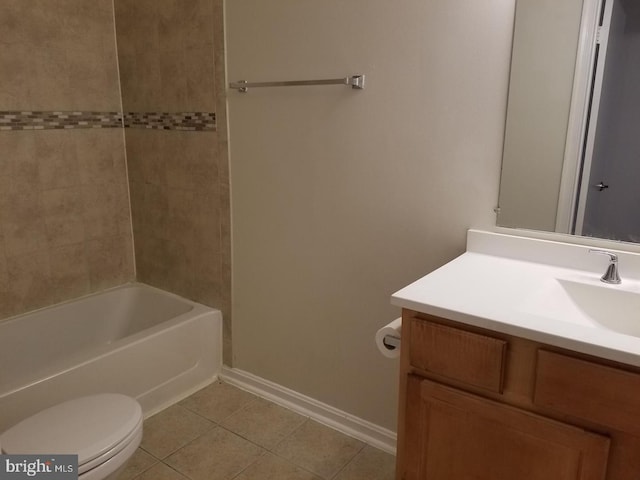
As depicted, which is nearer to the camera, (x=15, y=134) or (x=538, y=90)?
(x=538, y=90)

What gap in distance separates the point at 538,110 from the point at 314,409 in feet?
4.87

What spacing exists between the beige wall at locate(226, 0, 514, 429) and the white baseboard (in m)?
0.04

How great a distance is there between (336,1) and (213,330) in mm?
1566

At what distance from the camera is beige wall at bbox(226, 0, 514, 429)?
61.9 inches

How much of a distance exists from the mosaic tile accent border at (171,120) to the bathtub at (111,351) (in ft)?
2.86

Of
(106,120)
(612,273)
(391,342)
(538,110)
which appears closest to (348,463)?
(391,342)

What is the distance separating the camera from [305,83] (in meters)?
1.85

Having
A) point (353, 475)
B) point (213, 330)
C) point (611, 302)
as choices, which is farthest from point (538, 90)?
point (213, 330)

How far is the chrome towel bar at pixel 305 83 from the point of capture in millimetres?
1743

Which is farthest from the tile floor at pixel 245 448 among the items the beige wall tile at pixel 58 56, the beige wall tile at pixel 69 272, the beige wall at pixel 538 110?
the beige wall tile at pixel 58 56

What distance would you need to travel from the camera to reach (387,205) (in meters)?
1.79

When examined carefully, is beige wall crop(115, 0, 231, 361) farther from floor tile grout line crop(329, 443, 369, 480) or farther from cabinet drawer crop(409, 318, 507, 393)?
cabinet drawer crop(409, 318, 507, 393)

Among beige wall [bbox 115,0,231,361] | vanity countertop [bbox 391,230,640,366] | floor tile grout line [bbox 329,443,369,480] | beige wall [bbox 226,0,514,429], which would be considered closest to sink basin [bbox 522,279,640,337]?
vanity countertop [bbox 391,230,640,366]

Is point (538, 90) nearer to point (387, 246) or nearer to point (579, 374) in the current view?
point (387, 246)
